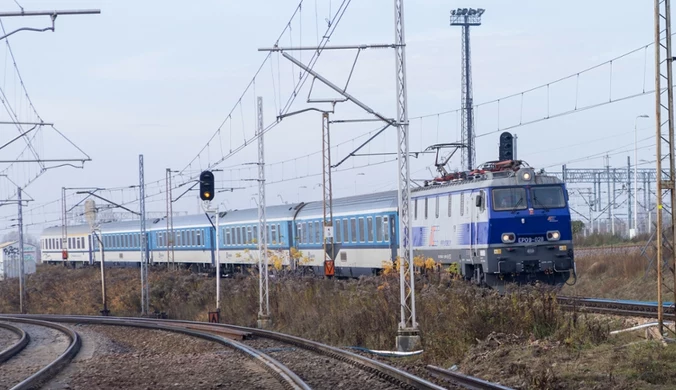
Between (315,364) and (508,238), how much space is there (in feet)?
29.2

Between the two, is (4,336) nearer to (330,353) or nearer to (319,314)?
(319,314)

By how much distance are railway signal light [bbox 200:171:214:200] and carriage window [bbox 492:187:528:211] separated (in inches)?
350

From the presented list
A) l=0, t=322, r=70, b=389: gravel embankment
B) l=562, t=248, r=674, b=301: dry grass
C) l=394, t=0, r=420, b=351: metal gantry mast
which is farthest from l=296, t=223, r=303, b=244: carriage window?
l=394, t=0, r=420, b=351: metal gantry mast

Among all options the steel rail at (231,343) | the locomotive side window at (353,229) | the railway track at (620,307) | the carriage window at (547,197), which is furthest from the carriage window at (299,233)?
the railway track at (620,307)

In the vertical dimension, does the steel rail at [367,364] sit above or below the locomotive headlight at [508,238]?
below

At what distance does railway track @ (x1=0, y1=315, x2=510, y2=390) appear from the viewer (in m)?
14.1

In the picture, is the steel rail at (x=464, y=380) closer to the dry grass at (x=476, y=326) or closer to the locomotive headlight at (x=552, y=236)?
the dry grass at (x=476, y=326)

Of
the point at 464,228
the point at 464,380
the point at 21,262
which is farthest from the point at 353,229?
the point at 21,262

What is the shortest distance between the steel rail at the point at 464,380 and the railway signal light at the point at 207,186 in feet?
49.2

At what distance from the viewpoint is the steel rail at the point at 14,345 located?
23362 mm

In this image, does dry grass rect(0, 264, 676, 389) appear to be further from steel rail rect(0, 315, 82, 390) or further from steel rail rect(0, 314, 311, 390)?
steel rail rect(0, 315, 82, 390)

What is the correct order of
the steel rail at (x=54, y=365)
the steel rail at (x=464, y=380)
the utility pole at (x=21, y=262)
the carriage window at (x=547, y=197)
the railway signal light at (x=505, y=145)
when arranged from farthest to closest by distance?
the utility pole at (x=21, y=262)
the railway signal light at (x=505, y=145)
the carriage window at (x=547, y=197)
the steel rail at (x=54, y=365)
the steel rail at (x=464, y=380)

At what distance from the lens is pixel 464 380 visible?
43.2 feet

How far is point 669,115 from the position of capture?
15.2m
